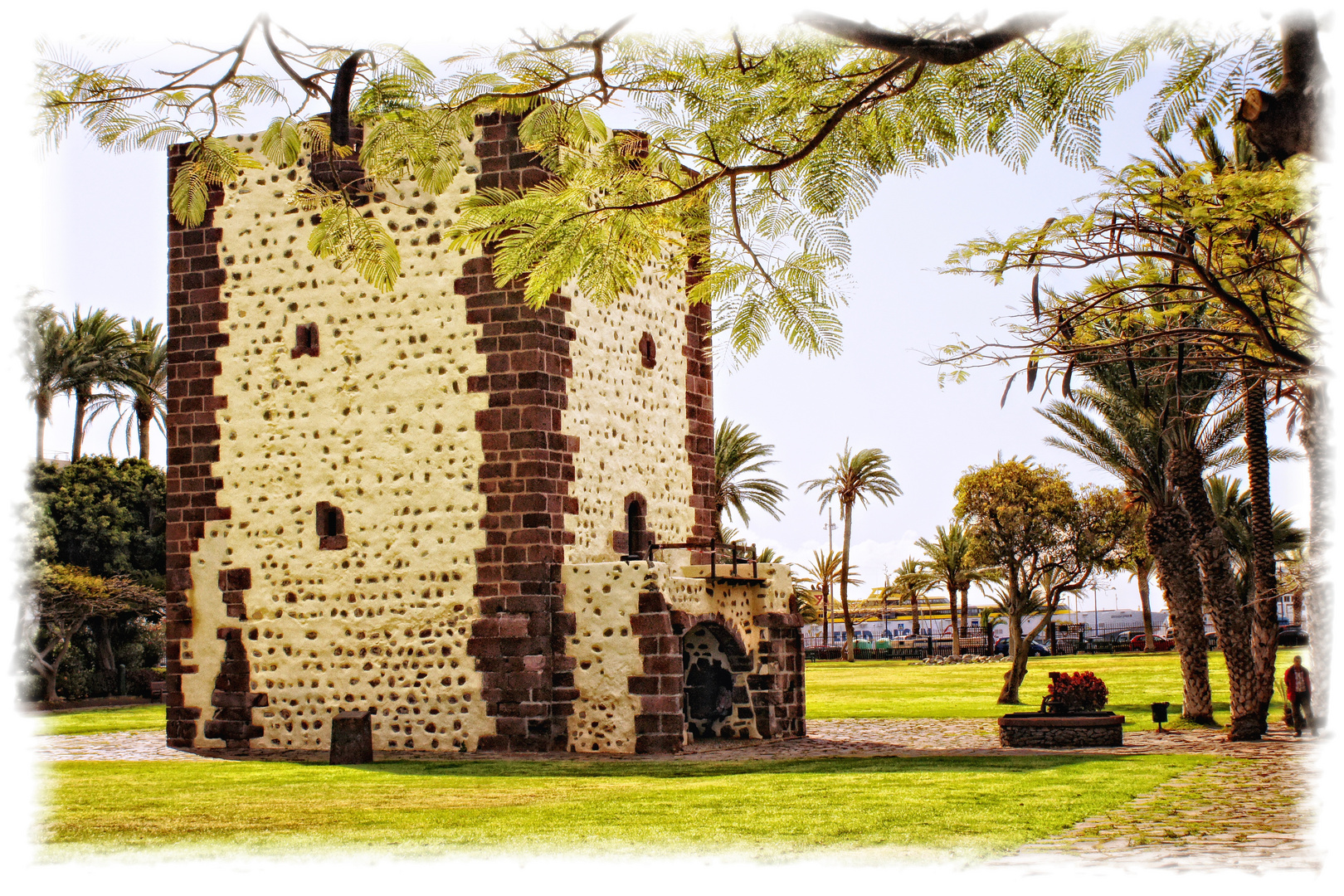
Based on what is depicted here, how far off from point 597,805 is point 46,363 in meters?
35.4

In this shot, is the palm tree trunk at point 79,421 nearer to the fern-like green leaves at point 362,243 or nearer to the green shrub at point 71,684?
the green shrub at point 71,684

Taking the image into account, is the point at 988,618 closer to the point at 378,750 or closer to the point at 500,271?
the point at 378,750

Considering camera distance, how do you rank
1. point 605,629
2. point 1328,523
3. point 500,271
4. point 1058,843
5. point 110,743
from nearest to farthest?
point 500,271 → point 1058,843 → point 605,629 → point 1328,523 → point 110,743

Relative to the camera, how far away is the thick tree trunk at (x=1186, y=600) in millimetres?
23234

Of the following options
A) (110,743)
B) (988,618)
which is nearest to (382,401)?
(110,743)

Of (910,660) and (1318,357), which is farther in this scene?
(910,660)

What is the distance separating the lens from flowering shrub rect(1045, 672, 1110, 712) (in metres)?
19.2

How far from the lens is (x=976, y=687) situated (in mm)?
36969

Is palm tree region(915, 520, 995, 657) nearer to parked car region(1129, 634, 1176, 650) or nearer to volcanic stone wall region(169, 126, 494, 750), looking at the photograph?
parked car region(1129, 634, 1176, 650)

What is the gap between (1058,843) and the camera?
9500 mm

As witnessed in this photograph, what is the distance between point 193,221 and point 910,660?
55449 mm

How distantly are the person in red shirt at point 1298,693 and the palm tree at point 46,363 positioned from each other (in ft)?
112

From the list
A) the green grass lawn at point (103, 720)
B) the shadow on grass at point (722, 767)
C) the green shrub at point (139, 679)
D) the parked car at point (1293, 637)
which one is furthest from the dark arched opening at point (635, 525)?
the parked car at point (1293, 637)

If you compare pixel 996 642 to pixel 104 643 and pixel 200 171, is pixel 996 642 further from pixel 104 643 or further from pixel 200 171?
pixel 200 171
